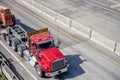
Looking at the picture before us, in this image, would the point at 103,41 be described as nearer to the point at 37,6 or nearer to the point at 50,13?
the point at 50,13

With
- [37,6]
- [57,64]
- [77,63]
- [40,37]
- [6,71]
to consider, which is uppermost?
[40,37]

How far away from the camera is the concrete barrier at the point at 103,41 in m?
25.3

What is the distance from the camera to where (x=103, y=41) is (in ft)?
86.2

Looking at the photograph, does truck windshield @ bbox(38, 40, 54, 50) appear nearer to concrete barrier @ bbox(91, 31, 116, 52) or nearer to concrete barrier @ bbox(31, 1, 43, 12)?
concrete barrier @ bbox(91, 31, 116, 52)

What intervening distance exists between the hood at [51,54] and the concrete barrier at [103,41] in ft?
23.4

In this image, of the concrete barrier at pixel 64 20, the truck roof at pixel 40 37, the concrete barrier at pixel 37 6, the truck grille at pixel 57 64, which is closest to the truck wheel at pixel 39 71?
the truck grille at pixel 57 64

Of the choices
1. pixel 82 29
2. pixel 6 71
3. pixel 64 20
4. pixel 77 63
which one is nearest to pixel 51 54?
pixel 77 63

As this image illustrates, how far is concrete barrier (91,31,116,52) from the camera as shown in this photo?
998 inches

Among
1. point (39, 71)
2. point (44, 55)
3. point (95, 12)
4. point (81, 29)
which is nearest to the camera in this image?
point (44, 55)

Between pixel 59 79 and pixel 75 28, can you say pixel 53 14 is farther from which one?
pixel 59 79

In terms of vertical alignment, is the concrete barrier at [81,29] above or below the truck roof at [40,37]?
below

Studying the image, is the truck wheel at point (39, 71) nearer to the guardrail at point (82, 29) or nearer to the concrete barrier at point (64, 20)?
the guardrail at point (82, 29)

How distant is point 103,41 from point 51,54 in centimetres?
804

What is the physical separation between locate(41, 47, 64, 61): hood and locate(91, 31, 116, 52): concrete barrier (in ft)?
23.4
